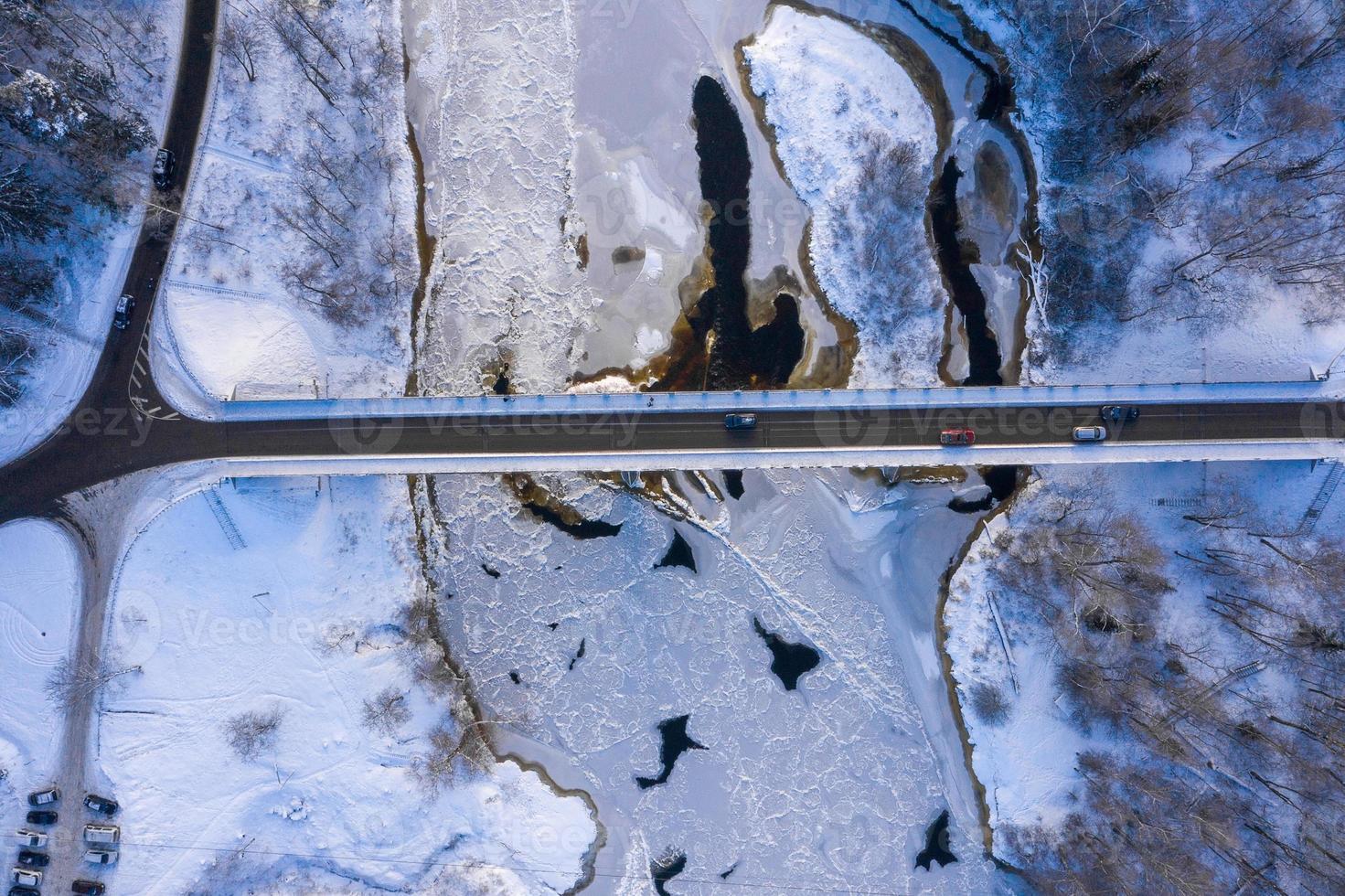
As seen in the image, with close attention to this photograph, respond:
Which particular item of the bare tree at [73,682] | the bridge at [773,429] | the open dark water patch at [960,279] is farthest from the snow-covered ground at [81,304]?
the open dark water patch at [960,279]

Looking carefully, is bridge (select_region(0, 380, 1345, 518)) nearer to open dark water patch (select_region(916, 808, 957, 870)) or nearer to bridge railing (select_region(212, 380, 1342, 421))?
bridge railing (select_region(212, 380, 1342, 421))

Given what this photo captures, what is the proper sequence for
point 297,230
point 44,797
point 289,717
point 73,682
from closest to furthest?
1. point 44,797
2. point 73,682
3. point 289,717
4. point 297,230

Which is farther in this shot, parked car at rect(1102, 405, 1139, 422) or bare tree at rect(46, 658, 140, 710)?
bare tree at rect(46, 658, 140, 710)

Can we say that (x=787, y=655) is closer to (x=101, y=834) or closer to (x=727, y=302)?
(x=727, y=302)

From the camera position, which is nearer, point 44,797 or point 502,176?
point 44,797

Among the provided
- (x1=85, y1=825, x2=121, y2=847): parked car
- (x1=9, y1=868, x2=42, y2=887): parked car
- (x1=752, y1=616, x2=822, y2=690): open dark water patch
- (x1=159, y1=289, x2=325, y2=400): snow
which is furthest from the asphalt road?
(x1=9, y1=868, x2=42, y2=887): parked car

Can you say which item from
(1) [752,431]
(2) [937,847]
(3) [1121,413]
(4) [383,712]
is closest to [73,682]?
(4) [383,712]
